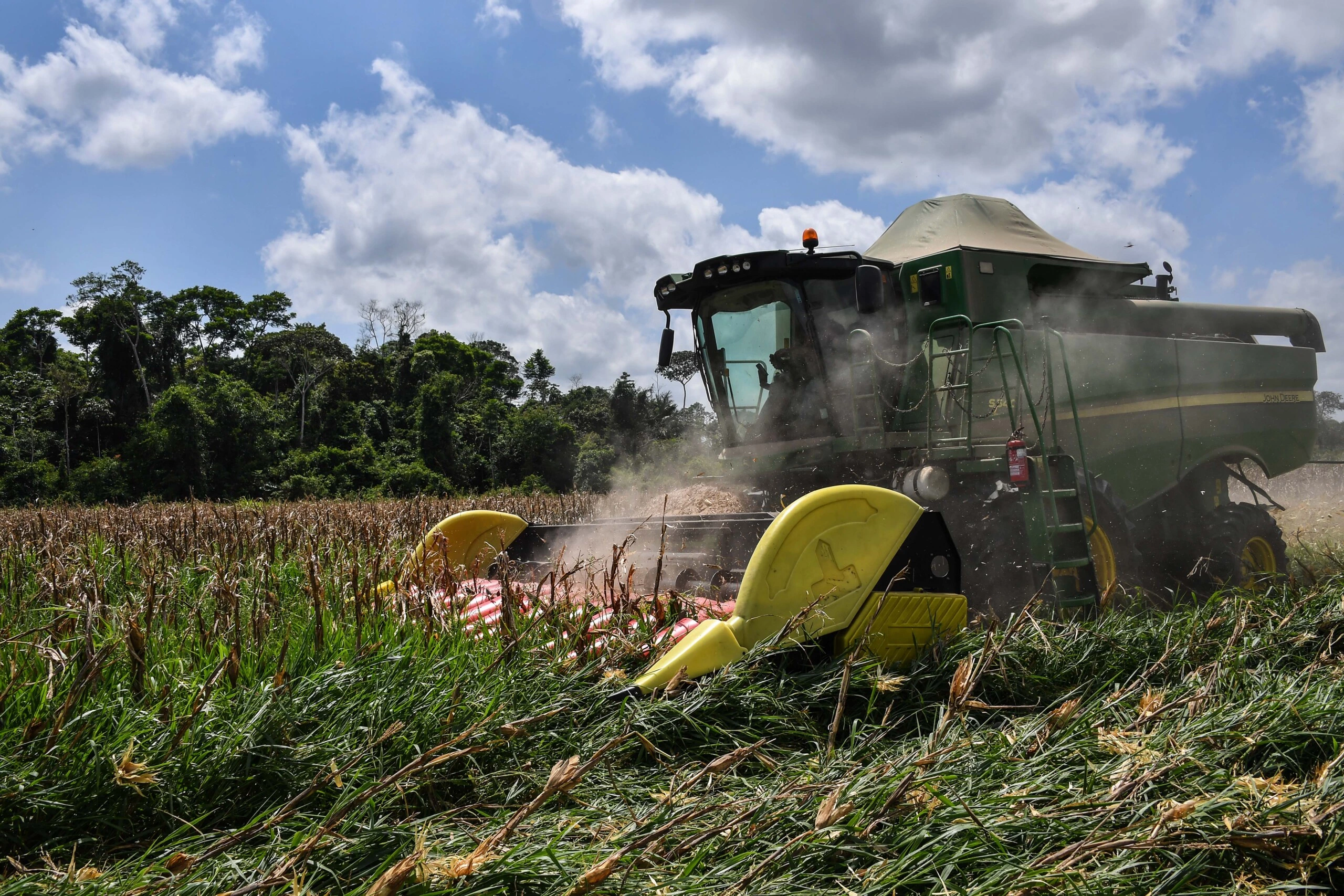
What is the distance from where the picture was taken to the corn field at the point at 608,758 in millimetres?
1847

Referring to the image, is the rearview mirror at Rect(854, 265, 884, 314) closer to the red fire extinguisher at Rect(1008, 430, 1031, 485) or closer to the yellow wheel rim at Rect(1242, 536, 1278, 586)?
the red fire extinguisher at Rect(1008, 430, 1031, 485)

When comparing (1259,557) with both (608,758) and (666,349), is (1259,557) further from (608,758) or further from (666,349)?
(608,758)

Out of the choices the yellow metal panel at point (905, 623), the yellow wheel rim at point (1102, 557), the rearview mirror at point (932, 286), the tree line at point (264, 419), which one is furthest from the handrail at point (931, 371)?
the tree line at point (264, 419)

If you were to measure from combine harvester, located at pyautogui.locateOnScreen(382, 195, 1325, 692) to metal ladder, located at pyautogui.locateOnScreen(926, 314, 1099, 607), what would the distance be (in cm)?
2

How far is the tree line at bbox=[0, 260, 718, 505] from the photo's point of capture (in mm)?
32219

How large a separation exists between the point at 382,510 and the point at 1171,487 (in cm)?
798

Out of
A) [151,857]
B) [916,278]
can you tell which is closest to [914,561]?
[151,857]

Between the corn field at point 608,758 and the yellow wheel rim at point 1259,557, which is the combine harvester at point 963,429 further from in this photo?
the corn field at point 608,758

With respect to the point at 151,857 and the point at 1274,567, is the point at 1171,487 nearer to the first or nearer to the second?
the point at 1274,567

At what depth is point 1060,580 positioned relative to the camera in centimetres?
477

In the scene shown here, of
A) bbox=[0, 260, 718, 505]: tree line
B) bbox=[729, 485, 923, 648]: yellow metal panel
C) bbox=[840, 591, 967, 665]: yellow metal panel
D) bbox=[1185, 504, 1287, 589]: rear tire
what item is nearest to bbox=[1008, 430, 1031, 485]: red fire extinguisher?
bbox=[840, 591, 967, 665]: yellow metal panel

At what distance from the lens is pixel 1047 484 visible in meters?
4.92

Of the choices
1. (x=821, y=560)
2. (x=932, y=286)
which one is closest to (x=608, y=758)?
(x=821, y=560)

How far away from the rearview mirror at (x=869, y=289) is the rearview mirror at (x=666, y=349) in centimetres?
172
